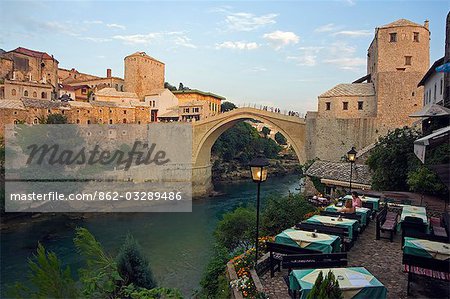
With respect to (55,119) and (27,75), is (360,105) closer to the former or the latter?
(55,119)

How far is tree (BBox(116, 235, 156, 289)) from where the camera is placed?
215 inches

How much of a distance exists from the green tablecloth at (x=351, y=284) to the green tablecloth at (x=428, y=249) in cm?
108

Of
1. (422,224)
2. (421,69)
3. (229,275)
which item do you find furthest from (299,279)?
(421,69)

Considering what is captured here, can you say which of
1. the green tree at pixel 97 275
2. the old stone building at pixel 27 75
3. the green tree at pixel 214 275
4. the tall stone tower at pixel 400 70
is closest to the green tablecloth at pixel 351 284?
the green tree at pixel 97 275

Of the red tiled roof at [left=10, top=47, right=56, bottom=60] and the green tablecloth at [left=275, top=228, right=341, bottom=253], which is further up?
the red tiled roof at [left=10, top=47, right=56, bottom=60]

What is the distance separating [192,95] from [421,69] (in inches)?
1121

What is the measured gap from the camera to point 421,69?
62.4ft

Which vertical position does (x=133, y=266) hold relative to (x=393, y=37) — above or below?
below

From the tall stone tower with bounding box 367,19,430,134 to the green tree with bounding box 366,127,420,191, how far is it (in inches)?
295

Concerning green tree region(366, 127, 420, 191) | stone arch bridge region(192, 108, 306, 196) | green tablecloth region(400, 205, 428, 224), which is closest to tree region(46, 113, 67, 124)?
stone arch bridge region(192, 108, 306, 196)

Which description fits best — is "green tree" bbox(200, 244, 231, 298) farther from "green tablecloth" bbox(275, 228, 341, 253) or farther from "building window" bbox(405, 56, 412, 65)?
"building window" bbox(405, 56, 412, 65)

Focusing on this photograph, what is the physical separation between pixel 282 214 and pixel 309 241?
3.02m

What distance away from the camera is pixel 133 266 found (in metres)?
5.58

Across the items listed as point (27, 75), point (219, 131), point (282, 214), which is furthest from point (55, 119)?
point (282, 214)
